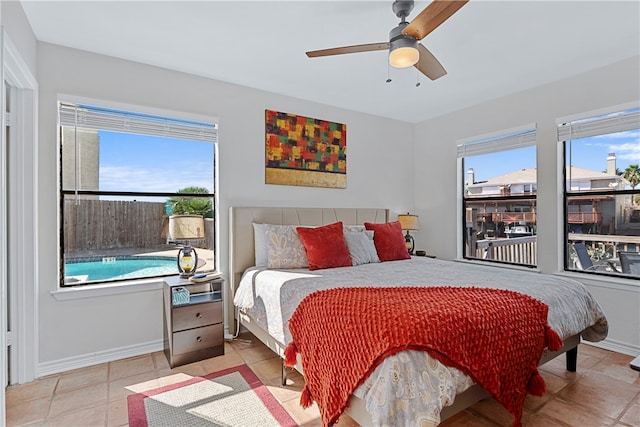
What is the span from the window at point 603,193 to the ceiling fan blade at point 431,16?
94.6 inches

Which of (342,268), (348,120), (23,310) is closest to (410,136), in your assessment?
(348,120)

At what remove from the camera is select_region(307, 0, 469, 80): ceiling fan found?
1.72 m

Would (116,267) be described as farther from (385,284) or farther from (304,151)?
(385,284)

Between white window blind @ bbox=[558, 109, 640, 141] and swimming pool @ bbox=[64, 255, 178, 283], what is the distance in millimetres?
4182

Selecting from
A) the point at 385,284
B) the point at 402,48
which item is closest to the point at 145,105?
the point at 402,48

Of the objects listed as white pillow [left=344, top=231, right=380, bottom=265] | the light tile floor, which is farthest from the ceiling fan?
the light tile floor

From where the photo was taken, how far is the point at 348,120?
14.2ft


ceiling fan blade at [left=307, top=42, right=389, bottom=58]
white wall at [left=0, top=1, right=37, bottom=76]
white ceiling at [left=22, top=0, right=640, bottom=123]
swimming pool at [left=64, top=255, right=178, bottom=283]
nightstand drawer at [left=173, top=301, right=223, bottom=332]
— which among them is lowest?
nightstand drawer at [left=173, top=301, right=223, bottom=332]

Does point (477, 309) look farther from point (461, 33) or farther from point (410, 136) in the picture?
point (410, 136)

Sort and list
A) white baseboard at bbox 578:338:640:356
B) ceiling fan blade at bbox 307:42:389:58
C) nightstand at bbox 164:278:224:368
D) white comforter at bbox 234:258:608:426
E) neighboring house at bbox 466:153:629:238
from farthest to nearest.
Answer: neighboring house at bbox 466:153:629:238
white baseboard at bbox 578:338:640:356
nightstand at bbox 164:278:224:368
ceiling fan blade at bbox 307:42:389:58
white comforter at bbox 234:258:608:426

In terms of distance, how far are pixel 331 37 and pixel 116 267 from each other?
274 centimetres

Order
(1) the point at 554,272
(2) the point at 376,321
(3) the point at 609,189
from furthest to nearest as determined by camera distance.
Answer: (1) the point at 554,272
(3) the point at 609,189
(2) the point at 376,321

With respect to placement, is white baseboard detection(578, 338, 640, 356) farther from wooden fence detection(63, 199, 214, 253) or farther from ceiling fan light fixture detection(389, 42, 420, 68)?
wooden fence detection(63, 199, 214, 253)

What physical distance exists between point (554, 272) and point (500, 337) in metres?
2.35
